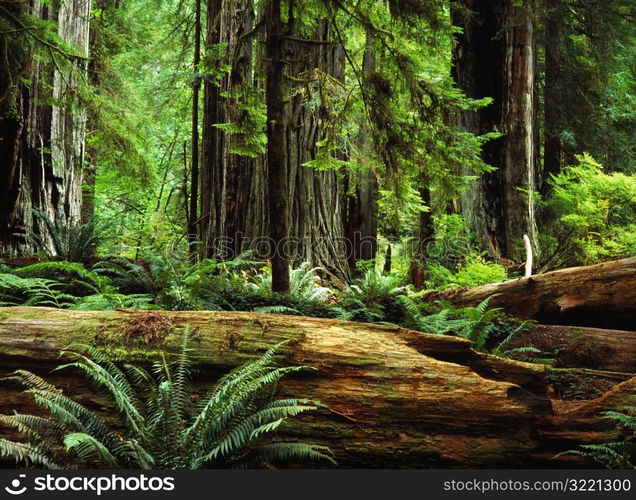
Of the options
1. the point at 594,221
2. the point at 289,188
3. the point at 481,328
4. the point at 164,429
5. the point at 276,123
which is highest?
the point at 276,123

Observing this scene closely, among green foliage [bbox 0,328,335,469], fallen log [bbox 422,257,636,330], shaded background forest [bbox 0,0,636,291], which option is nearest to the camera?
green foliage [bbox 0,328,335,469]

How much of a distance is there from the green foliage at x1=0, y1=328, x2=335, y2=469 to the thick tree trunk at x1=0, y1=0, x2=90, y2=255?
17.3 feet

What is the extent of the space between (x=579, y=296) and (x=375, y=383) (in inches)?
142

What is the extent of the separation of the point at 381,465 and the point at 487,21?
10878 mm

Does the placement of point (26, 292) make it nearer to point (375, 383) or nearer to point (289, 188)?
point (375, 383)

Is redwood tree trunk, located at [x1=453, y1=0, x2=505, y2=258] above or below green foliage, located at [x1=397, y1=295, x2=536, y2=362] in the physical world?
above

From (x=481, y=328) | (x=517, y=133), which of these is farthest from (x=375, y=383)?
(x=517, y=133)

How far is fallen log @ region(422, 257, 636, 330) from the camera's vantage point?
18.4 ft

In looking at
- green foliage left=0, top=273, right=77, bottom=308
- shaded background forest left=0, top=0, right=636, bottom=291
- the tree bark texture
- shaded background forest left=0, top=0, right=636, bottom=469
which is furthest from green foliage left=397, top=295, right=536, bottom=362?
the tree bark texture

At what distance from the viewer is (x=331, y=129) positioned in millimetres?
6164

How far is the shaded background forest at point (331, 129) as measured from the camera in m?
5.94

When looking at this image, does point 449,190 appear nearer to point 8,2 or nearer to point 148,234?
point 8,2

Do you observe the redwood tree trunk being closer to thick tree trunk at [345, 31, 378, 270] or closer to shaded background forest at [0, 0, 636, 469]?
shaded background forest at [0, 0, 636, 469]

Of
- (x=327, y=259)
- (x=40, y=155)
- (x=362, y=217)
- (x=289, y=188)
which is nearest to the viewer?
(x=40, y=155)
